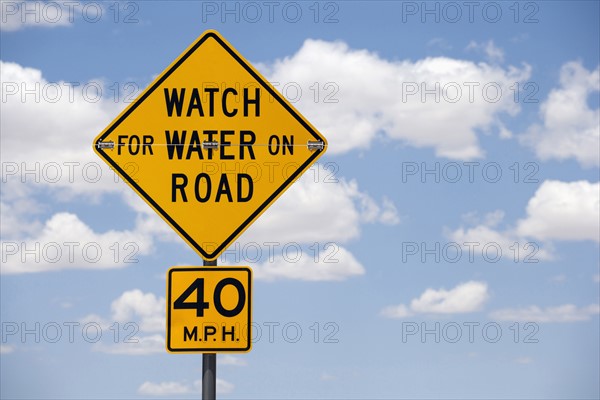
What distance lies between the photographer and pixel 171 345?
277 inches

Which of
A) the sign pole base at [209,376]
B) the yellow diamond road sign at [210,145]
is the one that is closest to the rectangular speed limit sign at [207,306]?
the sign pole base at [209,376]

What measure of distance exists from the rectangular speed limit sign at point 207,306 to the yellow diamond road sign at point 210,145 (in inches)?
8.9

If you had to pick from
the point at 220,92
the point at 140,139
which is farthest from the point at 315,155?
the point at 140,139

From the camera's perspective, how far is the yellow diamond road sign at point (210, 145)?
7297 mm

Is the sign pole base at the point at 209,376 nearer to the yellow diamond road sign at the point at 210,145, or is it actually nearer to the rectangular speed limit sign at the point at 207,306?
the rectangular speed limit sign at the point at 207,306

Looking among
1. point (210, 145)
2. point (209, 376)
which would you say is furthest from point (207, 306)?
point (210, 145)

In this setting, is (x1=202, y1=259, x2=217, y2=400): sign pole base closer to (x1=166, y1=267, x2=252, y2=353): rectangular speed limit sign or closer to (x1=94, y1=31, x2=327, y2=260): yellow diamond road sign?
(x1=166, y1=267, x2=252, y2=353): rectangular speed limit sign

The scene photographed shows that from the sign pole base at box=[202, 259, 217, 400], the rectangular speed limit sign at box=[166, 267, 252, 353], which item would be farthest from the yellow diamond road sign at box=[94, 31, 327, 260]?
the sign pole base at box=[202, 259, 217, 400]

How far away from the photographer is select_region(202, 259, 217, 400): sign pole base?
275 inches

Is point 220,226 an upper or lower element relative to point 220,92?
lower

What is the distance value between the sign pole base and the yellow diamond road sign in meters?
0.74

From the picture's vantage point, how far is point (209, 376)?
7.00 metres

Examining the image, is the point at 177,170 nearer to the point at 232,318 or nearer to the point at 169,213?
the point at 169,213

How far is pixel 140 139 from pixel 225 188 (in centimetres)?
76
